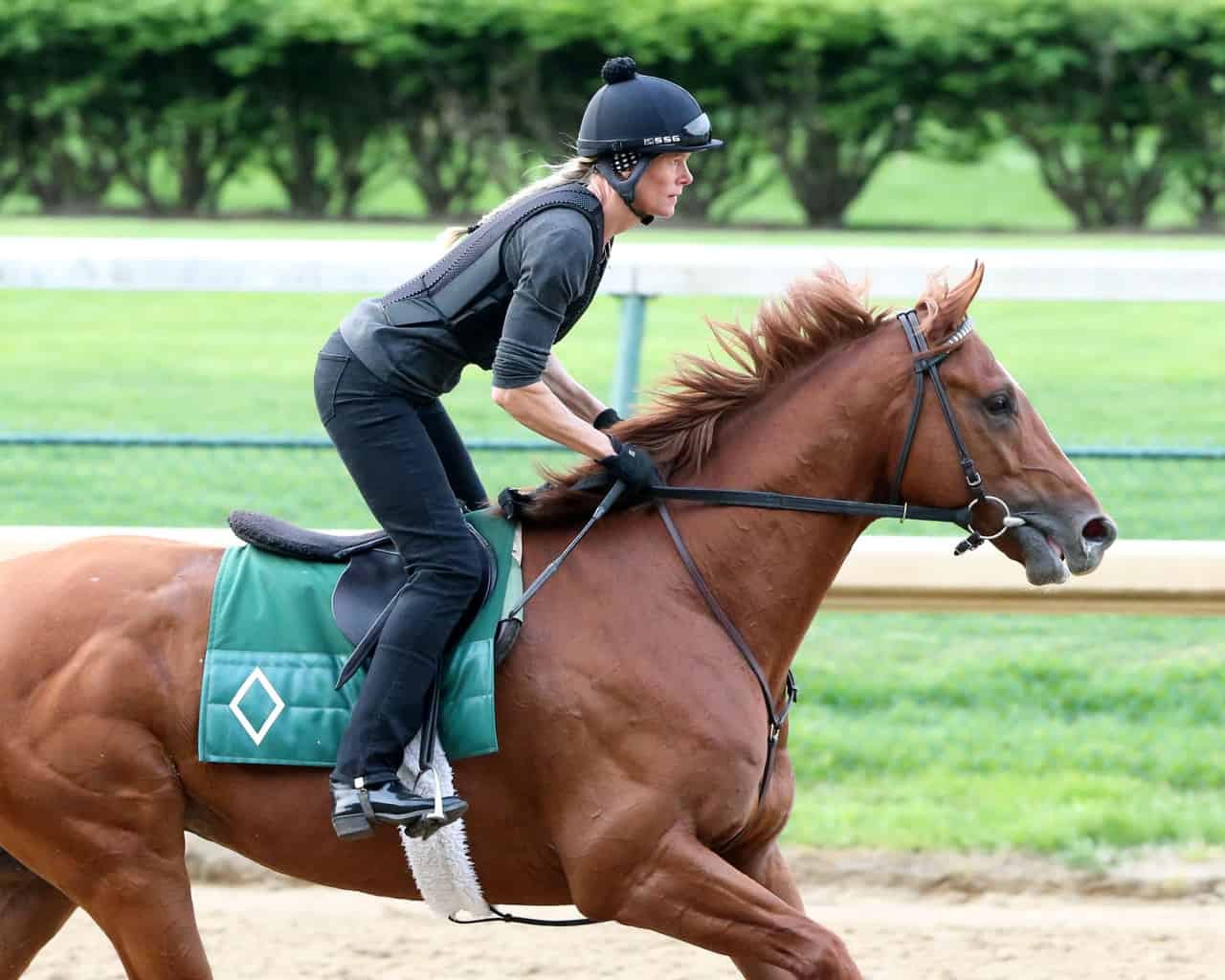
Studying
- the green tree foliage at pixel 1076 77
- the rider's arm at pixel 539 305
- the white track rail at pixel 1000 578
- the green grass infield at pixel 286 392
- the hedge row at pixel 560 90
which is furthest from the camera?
the hedge row at pixel 560 90

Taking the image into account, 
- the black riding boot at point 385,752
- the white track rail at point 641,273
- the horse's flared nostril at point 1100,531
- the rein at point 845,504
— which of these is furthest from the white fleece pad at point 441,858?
the white track rail at point 641,273

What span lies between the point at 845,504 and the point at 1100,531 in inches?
20.0

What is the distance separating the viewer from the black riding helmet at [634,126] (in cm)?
344

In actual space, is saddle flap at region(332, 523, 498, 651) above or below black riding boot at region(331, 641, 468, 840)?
above

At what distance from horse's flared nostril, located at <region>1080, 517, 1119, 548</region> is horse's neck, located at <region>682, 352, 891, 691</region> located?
425 mm

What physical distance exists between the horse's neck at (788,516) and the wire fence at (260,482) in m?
2.18

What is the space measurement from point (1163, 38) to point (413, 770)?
1436 centimetres

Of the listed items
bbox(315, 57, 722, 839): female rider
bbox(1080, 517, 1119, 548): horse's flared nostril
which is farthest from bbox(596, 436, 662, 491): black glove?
bbox(1080, 517, 1119, 548): horse's flared nostril

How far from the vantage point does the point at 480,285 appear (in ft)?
11.3

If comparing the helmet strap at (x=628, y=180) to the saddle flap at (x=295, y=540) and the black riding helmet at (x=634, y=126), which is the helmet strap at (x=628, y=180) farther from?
the saddle flap at (x=295, y=540)

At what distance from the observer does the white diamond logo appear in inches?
137

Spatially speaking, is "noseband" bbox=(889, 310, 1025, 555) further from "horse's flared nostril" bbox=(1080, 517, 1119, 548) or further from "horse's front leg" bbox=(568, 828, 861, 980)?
"horse's front leg" bbox=(568, 828, 861, 980)

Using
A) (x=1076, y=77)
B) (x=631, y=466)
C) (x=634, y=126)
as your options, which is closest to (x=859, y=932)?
(x=631, y=466)

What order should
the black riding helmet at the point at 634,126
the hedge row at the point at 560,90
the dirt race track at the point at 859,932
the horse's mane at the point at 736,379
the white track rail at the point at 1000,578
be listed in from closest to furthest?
1. the black riding helmet at the point at 634,126
2. the horse's mane at the point at 736,379
3. the dirt race track at the point at 859,932
4. the white track rail at the point at 1000,578
5. the hedge row at the point at 560,90
